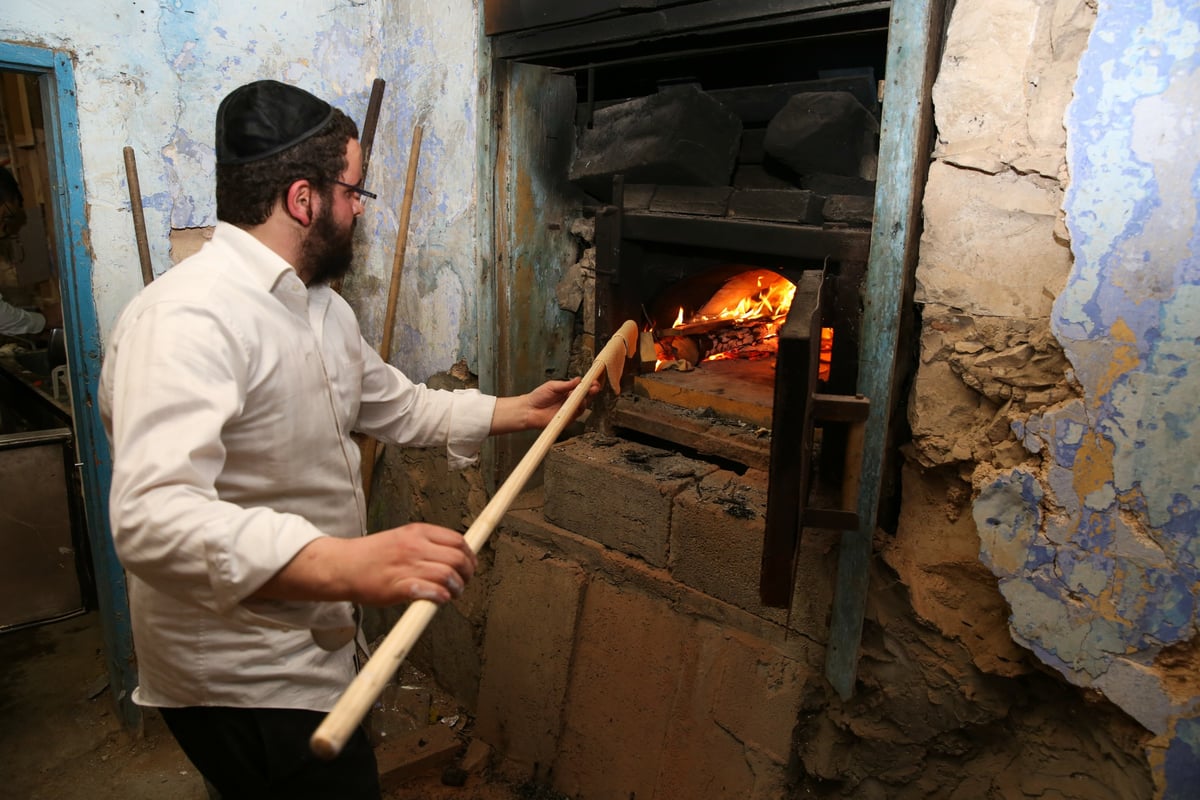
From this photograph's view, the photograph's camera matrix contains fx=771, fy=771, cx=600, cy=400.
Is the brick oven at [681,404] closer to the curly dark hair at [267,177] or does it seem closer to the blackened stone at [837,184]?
the blackened stone at [837,184]

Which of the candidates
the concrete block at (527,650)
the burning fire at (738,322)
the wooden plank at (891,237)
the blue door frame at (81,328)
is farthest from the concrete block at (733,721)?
the blue door frame at (81,328)

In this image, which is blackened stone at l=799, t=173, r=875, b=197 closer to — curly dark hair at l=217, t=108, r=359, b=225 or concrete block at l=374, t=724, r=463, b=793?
curly dark hair at l=217, t=108, r=359, b=225

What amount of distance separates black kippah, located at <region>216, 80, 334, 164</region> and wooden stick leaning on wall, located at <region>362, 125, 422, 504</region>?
5.46 feet

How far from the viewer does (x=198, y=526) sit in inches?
52.3

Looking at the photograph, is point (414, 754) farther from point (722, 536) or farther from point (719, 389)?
point (719, 389)

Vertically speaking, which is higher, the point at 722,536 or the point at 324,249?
the point at 324,249

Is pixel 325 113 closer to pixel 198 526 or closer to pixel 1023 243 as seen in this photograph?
pixel 198 526

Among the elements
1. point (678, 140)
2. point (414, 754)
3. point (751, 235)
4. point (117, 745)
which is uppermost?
point (678, 140)

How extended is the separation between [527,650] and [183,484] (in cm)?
208

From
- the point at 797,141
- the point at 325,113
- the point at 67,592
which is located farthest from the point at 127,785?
the point at 797,141

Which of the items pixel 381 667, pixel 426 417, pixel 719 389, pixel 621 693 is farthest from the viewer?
pixel 719 389

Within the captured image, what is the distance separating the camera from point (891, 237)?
2.07 meters

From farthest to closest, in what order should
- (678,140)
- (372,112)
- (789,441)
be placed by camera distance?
(372,112) → (678,140) → (789,441)

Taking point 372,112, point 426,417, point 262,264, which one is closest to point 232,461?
point 262,264
